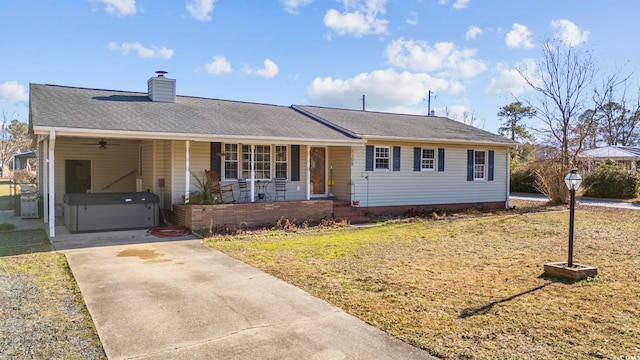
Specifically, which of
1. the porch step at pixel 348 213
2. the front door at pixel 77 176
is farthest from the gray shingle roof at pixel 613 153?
the front door at pixel 77 176

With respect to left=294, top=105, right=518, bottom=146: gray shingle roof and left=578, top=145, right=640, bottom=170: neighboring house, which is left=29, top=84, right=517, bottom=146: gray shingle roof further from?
left=578, top=145, right=640, bottom=170: neighboring house

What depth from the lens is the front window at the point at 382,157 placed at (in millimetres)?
15227

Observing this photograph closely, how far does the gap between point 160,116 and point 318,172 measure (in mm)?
5573

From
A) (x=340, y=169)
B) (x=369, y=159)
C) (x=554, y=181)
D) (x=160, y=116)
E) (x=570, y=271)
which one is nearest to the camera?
(x=570, y=271)

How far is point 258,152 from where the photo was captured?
14.0m

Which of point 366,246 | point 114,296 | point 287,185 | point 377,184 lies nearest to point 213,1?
point 287,185

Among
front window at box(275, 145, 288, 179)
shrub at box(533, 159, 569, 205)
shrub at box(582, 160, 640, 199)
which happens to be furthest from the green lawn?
shrub at box(582, 160, 640, 199)

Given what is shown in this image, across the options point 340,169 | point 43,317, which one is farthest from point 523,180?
point 43,317

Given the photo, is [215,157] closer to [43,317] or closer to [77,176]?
[77,176]

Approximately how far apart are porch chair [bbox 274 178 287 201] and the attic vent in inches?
169

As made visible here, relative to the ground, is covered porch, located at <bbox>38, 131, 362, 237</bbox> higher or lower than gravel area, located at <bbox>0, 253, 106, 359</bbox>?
higher

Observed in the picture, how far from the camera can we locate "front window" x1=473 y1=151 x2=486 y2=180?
1760cm

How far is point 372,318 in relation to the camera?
500 centimetres

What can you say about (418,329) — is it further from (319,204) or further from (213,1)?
(213,1)
